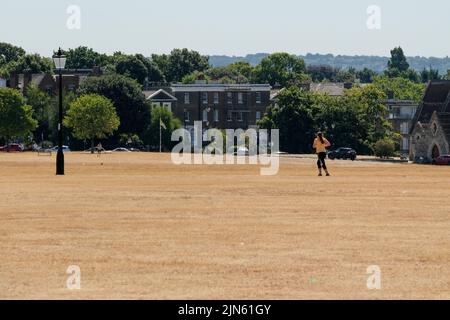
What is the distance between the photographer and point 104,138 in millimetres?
153750

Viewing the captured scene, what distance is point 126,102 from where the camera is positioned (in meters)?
160

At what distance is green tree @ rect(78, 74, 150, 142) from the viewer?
160 metres

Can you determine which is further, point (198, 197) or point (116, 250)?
point (198, 197)

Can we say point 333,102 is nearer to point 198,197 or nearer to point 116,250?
point 198,197

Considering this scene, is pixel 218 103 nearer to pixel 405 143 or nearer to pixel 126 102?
pixel 405 143

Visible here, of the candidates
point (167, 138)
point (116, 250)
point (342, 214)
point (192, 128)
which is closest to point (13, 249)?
point (116, 250)

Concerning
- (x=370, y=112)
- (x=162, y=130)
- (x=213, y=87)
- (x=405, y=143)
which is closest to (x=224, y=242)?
→ (x=370, y=112)

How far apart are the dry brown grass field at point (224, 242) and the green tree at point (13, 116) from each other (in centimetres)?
9967

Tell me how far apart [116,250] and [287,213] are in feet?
24.3

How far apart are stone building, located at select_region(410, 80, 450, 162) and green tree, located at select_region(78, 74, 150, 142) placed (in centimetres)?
3666

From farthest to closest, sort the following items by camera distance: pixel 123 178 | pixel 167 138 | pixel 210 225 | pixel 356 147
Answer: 1. pixel 167 138
2. pixel 356 147
3. pixel 123 178
4. pixel 210 225

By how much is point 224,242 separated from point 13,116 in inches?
4563

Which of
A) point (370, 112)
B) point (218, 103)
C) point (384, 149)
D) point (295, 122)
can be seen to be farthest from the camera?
point (218, 103)

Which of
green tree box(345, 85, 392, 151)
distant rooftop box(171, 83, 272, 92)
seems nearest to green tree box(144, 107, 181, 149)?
green tree box(345, 85, 392, 151)
